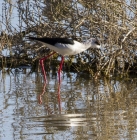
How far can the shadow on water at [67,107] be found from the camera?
5512 mm

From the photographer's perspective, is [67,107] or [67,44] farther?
[67,44]

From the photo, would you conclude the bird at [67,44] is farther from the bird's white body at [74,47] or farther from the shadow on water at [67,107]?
the shadow on water at [67,107]

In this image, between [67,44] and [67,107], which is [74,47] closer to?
[67,44]

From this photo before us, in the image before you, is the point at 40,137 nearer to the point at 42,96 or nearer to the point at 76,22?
the point at 42,96

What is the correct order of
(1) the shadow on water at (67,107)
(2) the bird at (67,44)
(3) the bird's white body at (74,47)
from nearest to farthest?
(1) the shadow on water at (67,107), (2) the bird at (67,44), (3) the bird's white body at (74,47)

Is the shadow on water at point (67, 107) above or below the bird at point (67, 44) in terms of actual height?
below

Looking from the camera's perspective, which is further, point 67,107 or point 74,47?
point 74,47

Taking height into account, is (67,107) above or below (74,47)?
below

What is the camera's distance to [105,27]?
8.88m

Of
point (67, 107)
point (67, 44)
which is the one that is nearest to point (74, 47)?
point (67, 44)

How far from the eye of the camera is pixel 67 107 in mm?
7008

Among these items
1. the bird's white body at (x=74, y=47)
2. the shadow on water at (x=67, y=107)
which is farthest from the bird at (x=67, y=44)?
the shadow on water at (x=67, y=107)

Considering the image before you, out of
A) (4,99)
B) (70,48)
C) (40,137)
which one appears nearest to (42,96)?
(4,99)

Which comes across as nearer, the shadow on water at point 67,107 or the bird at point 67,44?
the shadow on water at point 67,107
